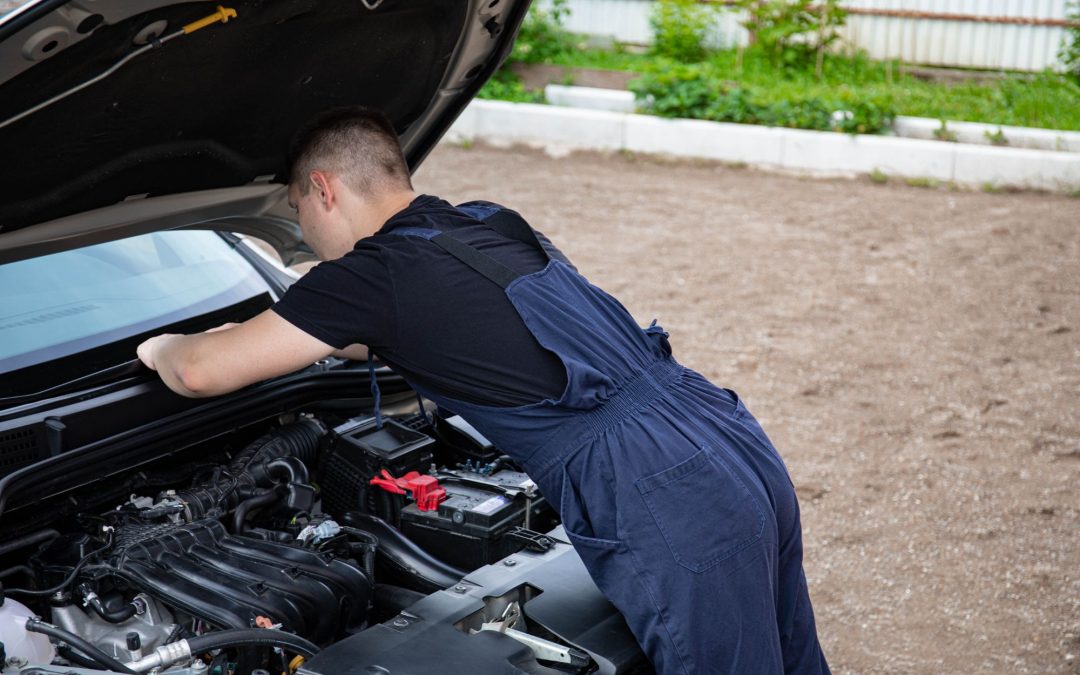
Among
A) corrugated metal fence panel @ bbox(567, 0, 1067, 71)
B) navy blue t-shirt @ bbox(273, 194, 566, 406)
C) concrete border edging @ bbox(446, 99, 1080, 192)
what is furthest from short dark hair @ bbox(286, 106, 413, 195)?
corrugated metal fence panel @ bbox(567, 0, 1067, 71)

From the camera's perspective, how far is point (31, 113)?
2098 mm

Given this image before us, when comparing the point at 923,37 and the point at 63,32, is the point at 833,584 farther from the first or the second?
the point at 923,37

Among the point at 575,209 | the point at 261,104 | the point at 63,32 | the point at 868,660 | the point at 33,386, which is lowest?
the point at 868,660

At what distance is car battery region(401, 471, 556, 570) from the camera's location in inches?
99.1

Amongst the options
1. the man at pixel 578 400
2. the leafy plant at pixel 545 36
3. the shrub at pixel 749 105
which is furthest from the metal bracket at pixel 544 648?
the leafy plant at pixel 545 36

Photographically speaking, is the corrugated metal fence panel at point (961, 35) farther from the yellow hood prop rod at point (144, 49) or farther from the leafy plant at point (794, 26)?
the yellow hood prop rod at point (144, 49)

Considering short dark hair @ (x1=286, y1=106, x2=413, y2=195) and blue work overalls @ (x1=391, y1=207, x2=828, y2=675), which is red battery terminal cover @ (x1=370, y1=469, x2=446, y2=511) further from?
short dark hair @ (x1=286, y1=106, x2=413, y2=195)

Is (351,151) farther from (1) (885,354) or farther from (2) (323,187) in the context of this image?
(1) (885,354)

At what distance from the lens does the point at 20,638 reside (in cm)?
209

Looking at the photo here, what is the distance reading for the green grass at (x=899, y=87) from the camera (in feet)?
31.2

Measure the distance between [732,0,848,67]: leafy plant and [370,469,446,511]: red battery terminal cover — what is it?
917 centimetres

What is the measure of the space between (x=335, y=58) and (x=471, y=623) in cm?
136

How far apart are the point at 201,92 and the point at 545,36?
10.0m

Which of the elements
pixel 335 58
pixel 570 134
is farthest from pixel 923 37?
pixel 335 58
